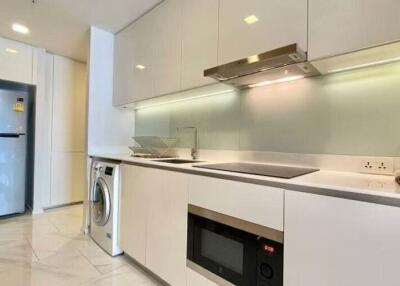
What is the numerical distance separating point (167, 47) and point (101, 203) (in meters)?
1.68

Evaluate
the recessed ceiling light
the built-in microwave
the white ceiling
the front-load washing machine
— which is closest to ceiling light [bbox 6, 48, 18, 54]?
the white ceiling

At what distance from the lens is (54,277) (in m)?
1.80

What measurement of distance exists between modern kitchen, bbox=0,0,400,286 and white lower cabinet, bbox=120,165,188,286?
13 millimetres

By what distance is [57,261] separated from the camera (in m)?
2.05

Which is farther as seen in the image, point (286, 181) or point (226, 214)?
point (226, 214)

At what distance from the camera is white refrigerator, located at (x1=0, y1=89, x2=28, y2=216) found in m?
3.11

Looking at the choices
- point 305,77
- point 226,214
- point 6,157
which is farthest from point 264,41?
point 6,157

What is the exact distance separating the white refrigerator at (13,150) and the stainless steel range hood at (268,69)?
10.1 ft

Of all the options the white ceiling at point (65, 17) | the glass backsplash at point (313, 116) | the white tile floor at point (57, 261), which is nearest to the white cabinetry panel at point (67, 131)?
the white ceiling at point (65, 17)

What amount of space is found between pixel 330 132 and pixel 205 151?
1109 millimetres

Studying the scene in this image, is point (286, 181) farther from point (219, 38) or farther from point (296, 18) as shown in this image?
point (219, 38)

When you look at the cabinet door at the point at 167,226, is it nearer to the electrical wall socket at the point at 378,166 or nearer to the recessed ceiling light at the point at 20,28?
the electrical wall socket at the point at 378,166

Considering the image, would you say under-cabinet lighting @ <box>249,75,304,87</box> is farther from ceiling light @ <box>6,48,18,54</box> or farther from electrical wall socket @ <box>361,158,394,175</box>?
ceiling light @ <box>6,48,18,54</box>

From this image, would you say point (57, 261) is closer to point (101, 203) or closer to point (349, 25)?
point (101, 203)
